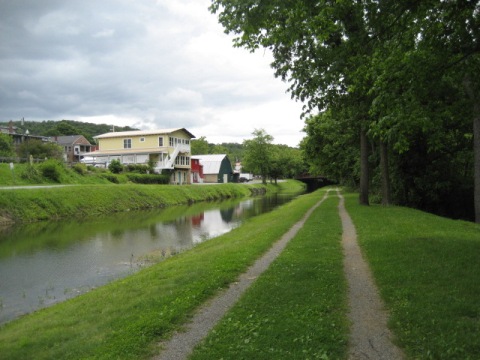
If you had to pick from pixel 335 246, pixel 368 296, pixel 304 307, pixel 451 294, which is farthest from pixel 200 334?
pixel 335 246

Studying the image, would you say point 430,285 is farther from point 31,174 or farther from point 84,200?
point 31,174

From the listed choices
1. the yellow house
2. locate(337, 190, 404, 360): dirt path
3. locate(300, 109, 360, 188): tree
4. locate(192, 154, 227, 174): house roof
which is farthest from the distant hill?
locate(337, 190, 404, 360): dirt path

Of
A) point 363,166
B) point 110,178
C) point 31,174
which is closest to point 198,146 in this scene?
point 110,178

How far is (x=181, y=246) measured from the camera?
20594mm

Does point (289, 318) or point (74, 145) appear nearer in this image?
point (289, 318)

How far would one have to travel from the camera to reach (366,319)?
22.1ft

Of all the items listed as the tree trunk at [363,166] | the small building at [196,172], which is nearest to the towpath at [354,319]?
the tree trunk at [363,166]

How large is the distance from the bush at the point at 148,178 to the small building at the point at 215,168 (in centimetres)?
2958

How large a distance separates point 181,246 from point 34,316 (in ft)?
35.3

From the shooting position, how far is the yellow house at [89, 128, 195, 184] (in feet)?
209

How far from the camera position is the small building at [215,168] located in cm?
8975

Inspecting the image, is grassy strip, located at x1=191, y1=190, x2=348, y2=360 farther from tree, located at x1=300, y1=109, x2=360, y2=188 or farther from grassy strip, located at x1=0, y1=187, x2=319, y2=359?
tree, located at x1=300, y1=109, x2=360, y2=188

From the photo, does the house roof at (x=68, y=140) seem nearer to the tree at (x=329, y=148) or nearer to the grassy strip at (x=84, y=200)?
the grassy strip at (x=84, y=200)

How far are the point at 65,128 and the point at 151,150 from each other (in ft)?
263
